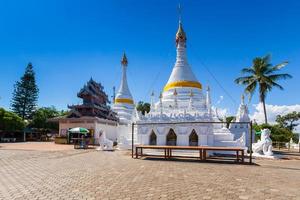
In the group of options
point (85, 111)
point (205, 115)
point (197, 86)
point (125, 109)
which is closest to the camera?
point (205, 115)

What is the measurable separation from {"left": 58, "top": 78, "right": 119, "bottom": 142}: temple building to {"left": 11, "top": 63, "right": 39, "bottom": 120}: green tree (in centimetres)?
2378

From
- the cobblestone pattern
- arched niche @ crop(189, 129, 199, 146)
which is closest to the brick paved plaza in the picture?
the cobblestone pattern

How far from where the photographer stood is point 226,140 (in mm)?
20922

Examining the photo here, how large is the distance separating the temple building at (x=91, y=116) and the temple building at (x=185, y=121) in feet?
40.0

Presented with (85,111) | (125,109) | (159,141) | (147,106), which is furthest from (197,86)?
(147,106)

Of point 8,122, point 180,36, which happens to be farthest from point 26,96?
point 180,36

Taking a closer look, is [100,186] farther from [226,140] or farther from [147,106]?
[147,106]

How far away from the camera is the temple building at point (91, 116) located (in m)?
34.2

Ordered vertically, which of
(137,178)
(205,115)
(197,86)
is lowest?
(137,178)

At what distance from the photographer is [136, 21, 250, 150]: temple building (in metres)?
19.8

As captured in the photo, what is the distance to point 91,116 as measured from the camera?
1400 inches

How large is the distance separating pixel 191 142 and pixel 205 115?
2.74 meters

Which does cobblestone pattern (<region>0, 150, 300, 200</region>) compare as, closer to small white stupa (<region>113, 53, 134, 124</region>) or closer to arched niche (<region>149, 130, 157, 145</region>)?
arched niche (<region>149, 130, 157, 145</region>)

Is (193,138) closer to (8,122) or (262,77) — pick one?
(262,77)
